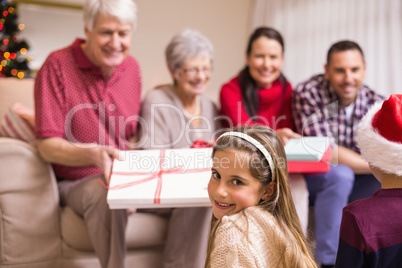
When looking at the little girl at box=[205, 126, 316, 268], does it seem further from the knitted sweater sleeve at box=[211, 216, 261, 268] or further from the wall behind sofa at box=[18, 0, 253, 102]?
the wall behind sofa at box=[18, 0, 253, 102]

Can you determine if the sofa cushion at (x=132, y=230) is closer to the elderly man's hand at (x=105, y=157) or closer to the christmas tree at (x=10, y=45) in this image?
the elderly man's hand at (x=105, y=157)

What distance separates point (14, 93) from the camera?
2.62 metres

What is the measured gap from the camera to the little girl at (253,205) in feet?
3.99

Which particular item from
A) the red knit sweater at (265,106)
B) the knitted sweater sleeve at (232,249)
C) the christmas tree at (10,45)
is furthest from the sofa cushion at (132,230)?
the christmas tree at (10,45)

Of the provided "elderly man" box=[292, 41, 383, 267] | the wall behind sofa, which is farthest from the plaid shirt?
the wall behind sofa

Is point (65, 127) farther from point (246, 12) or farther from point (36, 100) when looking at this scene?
point (246, 12)

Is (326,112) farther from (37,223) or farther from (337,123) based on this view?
(37,223)

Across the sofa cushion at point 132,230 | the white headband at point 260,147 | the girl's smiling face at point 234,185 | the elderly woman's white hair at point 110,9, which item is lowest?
the sofa cushion at point 132,230

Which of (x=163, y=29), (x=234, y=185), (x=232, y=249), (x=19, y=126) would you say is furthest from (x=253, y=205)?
(x=163, y=29)

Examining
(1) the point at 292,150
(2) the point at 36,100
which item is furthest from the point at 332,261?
(2) the point at 36,100

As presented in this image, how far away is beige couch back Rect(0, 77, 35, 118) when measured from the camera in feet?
8.47

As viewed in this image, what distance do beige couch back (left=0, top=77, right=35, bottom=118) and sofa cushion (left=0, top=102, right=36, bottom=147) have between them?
29 centimetres

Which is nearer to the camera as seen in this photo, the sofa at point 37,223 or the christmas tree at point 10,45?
the sofa at point 37,223

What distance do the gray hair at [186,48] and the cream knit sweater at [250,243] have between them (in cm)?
137
